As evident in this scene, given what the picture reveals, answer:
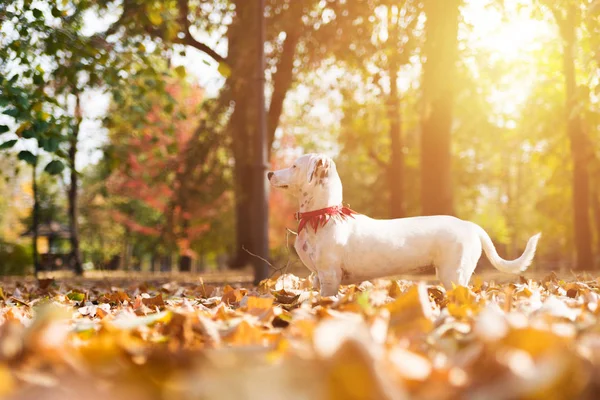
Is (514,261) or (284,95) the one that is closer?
(514,261)

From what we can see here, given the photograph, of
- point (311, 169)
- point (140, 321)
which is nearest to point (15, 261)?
point (311, 169)

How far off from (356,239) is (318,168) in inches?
18.8

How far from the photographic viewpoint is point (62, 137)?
5.23 meters

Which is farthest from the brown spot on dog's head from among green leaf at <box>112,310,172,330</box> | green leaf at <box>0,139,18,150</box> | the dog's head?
green leaf at <box>0,139,18,150</box>

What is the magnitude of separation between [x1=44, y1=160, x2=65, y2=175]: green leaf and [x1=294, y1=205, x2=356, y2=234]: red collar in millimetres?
2412

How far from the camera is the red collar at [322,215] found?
3.48m

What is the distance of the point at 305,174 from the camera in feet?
11.7

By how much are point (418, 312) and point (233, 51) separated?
879cm

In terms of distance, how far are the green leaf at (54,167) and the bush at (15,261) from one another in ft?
62.4

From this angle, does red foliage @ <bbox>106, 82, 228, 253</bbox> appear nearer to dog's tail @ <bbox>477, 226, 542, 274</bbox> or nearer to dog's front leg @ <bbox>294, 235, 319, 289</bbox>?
dog's front leg @ <bbox>294, 235, 319, 289</bbox>

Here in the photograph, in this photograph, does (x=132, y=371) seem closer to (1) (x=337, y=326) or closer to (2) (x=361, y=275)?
(1) (x=337, y=326)

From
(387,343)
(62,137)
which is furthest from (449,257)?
(62,137)

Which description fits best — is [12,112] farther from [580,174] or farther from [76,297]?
[580,174]

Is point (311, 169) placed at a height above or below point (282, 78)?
below
